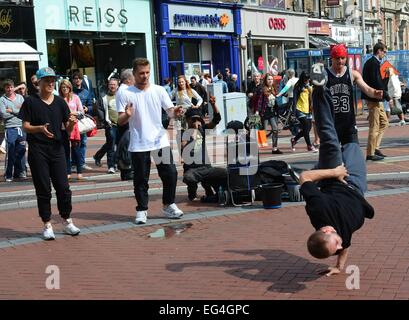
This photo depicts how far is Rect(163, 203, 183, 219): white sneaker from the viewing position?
7582mm

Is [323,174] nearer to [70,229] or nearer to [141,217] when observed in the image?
[141,217]

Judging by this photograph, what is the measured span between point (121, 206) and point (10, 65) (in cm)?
1286

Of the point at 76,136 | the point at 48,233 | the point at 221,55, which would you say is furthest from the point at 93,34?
the point at 48,233

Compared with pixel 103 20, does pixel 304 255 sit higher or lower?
lower

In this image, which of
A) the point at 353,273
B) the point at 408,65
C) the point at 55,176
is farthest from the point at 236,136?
the point at 408,65

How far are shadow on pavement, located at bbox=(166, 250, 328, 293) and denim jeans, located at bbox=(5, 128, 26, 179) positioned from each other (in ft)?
21.8

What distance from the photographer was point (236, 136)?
8.63 meters

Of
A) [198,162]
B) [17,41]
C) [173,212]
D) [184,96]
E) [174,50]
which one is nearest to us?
[173,212]

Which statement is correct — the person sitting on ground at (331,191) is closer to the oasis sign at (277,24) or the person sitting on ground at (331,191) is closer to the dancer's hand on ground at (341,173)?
the dancer's hand on ground at (341,173)

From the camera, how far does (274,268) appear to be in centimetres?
541

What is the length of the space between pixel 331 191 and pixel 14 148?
7902mm

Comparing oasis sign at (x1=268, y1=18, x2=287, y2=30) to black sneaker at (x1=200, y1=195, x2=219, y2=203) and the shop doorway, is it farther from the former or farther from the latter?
black sneaker at (x1=200, y1=195, x2=219, y2=203)
